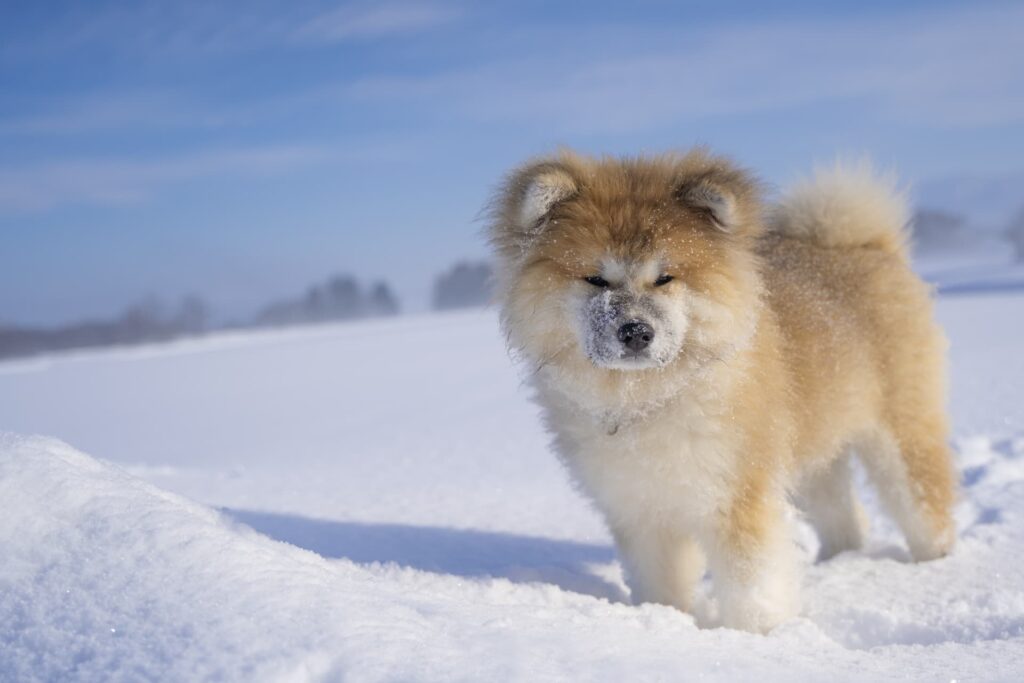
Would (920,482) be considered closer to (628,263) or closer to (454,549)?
(628,263)

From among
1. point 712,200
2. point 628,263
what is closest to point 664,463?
point 628,263

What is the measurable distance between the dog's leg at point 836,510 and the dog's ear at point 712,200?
1.91 metres

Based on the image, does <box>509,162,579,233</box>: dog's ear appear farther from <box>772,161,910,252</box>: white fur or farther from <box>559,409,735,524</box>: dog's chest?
<box>772,161,910,252</box>: white fur

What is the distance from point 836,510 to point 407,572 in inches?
100

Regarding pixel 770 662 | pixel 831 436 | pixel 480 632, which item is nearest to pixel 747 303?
pixel 831 436

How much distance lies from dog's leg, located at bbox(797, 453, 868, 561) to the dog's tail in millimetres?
1219

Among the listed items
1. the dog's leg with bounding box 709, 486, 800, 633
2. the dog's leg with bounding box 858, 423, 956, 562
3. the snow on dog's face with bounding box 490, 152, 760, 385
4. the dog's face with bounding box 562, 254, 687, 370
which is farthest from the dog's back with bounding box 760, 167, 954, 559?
the dog's face with bounding box 562, 254, 687, 370

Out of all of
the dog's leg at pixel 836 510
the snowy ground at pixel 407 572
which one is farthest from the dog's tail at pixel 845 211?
the snowy ground at pixel 407 572

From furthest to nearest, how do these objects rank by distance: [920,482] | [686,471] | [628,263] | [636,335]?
[920,482], [686,471], [628,263], [636,335]

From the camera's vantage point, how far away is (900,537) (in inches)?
197

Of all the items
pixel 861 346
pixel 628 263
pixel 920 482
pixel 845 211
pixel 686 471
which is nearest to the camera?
pixel 628 263

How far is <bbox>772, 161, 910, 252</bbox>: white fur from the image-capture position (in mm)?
4754

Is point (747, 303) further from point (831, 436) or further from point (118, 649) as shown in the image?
point (118, 649)

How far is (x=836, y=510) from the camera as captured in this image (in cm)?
486
